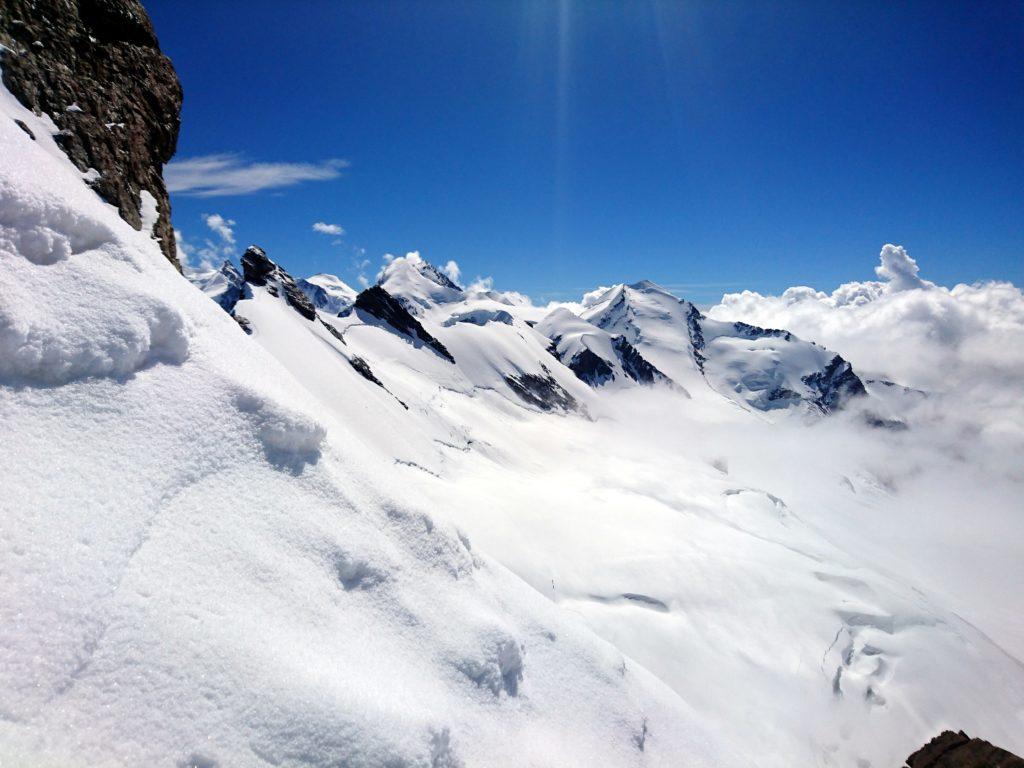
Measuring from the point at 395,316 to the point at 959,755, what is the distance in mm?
81655

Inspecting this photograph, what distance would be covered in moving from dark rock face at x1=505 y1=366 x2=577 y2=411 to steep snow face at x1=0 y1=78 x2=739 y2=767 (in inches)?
3007

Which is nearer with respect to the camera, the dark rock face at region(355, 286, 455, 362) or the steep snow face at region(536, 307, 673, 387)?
the dark rock face at region(355, 286, 455, 362)

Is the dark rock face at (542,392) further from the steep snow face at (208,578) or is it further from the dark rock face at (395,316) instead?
the steep snow face at (208,578)

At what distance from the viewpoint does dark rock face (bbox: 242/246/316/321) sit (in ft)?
168

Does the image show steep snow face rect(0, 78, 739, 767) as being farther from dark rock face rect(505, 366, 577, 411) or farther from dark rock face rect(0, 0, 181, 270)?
dark rock face rect(505, 366, 577, 411)

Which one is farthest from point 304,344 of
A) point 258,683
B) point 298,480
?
point 258,683

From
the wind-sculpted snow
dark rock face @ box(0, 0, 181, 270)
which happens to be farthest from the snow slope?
dark rock face @ box(0, 0, 181, 270)

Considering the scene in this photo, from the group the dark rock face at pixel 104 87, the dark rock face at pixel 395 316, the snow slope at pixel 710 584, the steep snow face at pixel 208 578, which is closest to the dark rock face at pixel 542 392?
the dark rock face at pixel 395 316

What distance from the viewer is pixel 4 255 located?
651cm

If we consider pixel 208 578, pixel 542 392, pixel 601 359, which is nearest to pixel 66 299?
pixel 208 578

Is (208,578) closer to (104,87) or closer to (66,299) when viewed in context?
(66,299)

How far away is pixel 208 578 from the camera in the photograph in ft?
18.8

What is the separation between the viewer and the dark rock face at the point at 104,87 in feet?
41.2

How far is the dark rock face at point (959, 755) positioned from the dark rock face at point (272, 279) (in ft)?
172
